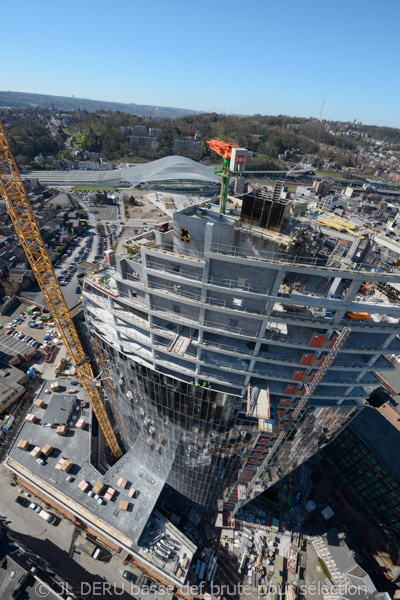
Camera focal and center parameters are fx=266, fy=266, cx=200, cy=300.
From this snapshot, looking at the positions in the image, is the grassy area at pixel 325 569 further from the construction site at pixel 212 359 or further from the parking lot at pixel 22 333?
the parking lot at pixel 22 333

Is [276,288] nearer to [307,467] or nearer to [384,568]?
[307,467]

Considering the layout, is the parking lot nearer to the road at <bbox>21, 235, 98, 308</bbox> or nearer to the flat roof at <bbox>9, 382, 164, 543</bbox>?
the road at <bbox>21, 235, 98, 308</bbox>

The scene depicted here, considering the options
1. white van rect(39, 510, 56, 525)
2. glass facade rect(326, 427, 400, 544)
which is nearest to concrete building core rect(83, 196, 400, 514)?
glass facade rect(326, 427, 400, 544)

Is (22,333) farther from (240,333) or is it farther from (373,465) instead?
Answer: (373,465)

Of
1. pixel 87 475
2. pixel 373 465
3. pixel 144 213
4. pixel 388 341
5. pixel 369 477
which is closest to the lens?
pixel 388 341

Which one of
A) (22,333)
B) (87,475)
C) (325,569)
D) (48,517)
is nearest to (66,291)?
(22,333)
